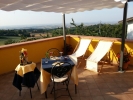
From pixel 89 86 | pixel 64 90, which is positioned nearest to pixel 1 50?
pixel 64 90

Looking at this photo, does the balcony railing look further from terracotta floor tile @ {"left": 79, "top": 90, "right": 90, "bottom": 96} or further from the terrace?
terracotta floor tile @ {"left": 79, "top": 90, "right": 90, "bottom": 96}

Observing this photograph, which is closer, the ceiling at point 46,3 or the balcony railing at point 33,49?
the ceiling at point 46,3

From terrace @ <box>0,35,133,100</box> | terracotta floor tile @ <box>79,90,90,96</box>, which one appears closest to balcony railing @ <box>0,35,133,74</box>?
terrace @ <box>0,35,133,100</box>

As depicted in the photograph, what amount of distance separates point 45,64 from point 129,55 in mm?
3300

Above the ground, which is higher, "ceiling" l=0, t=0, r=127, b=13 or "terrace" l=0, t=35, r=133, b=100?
"ceiling" l=0, t=0, r=127, b=13

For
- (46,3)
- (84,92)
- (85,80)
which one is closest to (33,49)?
(46,3)

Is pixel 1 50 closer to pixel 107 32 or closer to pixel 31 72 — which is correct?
pixel 31 72

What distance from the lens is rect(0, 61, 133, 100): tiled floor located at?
342 cm

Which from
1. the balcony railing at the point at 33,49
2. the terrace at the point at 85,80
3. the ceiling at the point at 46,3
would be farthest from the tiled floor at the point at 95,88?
the ceiling at the point at 46,3

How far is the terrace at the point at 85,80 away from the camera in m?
3.48

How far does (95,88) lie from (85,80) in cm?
58

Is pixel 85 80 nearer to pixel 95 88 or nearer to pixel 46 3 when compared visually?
pixel 95 88

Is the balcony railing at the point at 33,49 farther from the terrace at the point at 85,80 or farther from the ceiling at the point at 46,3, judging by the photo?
the ceiling at the point at 46,3

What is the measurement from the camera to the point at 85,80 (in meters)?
4.33
